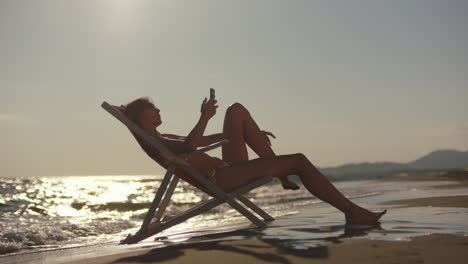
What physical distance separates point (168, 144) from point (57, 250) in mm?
2240

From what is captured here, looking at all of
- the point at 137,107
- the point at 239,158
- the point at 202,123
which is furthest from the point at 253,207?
the point at 137,107

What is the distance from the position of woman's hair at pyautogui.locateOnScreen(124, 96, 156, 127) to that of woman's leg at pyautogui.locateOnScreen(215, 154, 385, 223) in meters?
1.01

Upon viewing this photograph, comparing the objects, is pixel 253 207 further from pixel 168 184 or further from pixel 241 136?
pixel 168 184

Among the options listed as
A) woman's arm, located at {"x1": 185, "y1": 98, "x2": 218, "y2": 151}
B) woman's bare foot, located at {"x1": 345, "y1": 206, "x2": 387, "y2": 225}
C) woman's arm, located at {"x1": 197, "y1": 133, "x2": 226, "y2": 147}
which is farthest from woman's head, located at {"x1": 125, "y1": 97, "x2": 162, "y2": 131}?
woman's bare foot, located at {"x1": 345, "y1": 206, "x2": 387, "y2": 225}

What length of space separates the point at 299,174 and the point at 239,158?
0.70 meters

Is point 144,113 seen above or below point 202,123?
above

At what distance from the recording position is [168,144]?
4.42 m

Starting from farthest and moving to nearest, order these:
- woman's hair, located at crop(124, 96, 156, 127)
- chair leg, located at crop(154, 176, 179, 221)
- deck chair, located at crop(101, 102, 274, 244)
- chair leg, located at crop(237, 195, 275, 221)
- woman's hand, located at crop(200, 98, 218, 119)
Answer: chair leg, located at crop(237, 195, 275, 221), chair leg, located at crop(154, 176, 179, 221), woman's hair, located at crop(124, 96, 156, 127), woman's hand, located at crop(200, 98, 218, 119), deck chair, located at crop(101, 102, 274, 244)

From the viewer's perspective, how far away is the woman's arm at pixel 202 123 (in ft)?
14.3

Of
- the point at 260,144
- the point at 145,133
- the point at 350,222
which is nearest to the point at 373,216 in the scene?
the point at 350,222

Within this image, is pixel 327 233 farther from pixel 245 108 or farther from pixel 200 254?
pixel 245 108

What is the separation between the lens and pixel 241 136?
16.3 ft

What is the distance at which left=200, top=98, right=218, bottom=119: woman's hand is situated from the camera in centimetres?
442

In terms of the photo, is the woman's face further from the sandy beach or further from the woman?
the sandy beach
